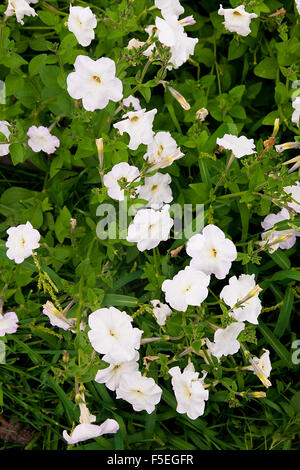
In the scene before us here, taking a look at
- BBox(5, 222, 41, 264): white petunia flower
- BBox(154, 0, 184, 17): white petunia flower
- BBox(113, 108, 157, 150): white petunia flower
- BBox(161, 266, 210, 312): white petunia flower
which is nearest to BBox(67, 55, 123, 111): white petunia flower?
BBox(113, 108, 157, 150): white petunia flower

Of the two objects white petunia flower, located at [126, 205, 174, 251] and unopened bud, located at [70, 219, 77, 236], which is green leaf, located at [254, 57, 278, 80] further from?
unopened bud, located at [70, 219, 77, 236]

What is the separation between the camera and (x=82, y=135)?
1630mm

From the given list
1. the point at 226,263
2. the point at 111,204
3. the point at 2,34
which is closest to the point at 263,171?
the point at 226,263

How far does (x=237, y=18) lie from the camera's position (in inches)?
68.9

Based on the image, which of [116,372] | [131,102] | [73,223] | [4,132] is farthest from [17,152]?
[116,372]

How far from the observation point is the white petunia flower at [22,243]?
63.2 inches

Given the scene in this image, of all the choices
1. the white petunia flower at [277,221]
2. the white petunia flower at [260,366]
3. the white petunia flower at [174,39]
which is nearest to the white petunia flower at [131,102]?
the white petunia flower at [174,39]

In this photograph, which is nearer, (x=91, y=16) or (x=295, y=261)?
(x=91, y=16)

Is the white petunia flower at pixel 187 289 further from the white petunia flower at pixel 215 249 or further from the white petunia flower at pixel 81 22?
the white petunia flower at pixel 81 22

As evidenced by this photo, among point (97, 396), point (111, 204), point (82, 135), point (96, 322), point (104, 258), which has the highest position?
point (82, 135)

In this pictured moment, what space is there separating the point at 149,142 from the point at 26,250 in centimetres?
52

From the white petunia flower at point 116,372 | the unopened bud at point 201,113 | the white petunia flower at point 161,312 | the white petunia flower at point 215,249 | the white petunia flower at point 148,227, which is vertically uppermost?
the unopened bud at point 201,113

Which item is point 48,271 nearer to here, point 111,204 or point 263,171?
point 111,204

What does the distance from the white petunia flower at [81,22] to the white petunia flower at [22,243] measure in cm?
62
